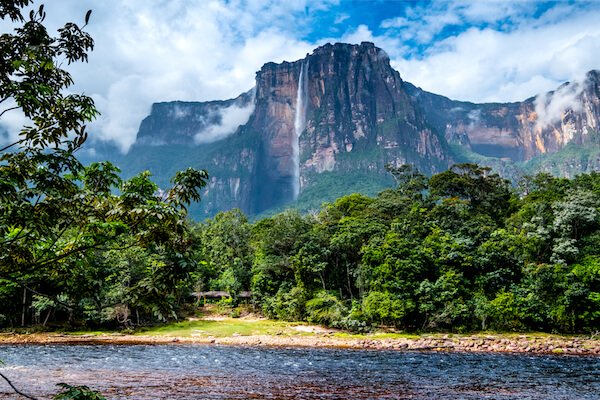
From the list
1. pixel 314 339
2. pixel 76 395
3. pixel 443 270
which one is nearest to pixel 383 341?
pixel 314 339

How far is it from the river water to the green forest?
3.87 meters

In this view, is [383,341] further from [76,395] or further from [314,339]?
[76,395]

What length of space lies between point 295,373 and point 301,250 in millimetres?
25873

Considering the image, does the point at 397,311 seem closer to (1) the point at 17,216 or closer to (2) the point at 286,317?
(2) the point at 286,317

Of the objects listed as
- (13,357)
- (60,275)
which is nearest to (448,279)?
(13,357)

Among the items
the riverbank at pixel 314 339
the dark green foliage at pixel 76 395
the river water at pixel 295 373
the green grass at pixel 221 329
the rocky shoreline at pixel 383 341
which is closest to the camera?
the dark green foliage at pixel 76 395

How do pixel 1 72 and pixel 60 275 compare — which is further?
pixel 60 275

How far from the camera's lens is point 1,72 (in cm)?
510

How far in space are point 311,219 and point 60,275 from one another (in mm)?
62037

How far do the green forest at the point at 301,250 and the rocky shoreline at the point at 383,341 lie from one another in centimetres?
284

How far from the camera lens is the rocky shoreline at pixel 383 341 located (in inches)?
1298

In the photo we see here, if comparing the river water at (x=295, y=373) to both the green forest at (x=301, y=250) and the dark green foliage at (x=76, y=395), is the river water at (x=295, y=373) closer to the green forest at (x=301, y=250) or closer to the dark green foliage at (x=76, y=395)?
the green forest at (x=301, y=250)

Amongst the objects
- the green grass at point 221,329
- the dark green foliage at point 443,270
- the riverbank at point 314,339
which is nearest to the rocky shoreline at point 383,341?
the riverbank at point 314,339

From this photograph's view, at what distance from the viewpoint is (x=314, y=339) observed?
38.0 m
